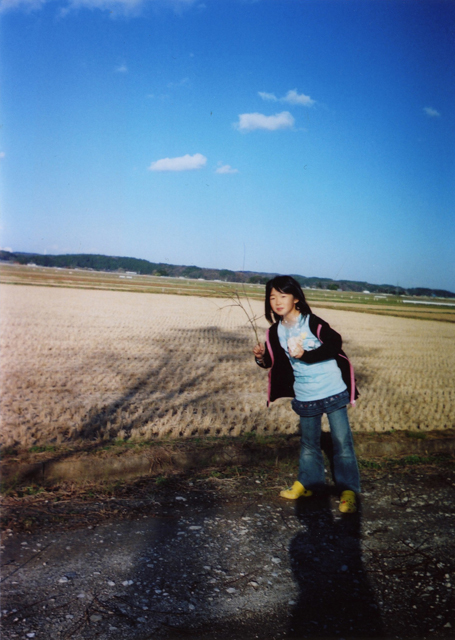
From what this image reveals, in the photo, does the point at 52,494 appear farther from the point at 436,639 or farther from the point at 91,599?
the point at 436,639

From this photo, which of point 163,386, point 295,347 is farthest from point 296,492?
point 163,386

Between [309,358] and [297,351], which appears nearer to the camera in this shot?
[297,351]

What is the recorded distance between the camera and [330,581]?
2943 mm

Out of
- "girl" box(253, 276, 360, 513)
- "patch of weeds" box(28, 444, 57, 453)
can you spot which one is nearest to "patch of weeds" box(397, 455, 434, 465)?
"girl" box(253, 276, 360, 513)

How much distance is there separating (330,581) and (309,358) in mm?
1529

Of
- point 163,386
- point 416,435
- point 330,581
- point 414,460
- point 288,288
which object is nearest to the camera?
point 330,581

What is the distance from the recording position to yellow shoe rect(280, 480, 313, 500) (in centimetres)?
411

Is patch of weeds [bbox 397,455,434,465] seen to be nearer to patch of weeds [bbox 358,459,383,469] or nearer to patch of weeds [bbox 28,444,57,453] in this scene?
patch of weeds [bbox 358,459,383,469]

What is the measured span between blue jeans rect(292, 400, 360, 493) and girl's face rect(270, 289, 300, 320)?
0.76 meters

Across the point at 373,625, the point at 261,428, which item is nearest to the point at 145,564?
the point at 373,625

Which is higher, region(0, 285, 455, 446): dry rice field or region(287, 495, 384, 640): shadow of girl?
region(287, 495, 384, 640): shadow of girl

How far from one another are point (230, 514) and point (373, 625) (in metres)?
1.44

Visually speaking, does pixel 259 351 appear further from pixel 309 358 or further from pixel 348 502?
pixel 348 502

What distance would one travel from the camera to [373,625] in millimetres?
2562
